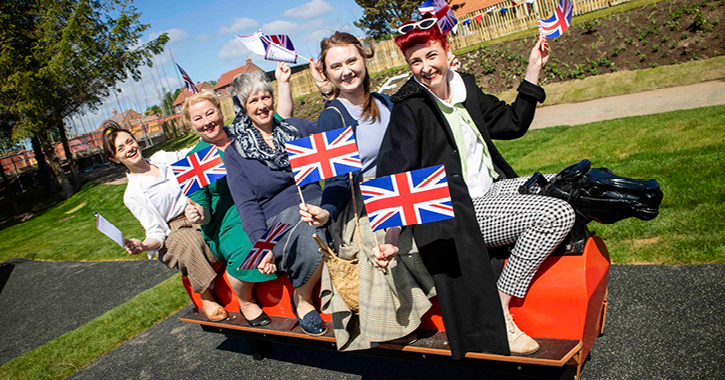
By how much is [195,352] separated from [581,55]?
13.4 m

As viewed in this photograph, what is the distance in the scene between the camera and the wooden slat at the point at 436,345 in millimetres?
2273

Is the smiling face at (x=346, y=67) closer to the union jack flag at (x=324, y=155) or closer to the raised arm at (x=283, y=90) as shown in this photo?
the union jack flag at (x=324, y=155)

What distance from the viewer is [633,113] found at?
902 cm

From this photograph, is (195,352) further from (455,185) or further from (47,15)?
(47,15)

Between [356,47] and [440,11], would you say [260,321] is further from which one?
[440,11]

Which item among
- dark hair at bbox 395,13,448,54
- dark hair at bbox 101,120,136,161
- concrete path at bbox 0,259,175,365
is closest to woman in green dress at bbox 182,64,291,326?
dark hair at bbox 101,120,136,161

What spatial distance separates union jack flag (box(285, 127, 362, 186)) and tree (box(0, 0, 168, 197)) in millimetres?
17743

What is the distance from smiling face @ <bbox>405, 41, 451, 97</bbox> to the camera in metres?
2.62

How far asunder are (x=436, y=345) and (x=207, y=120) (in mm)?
2535

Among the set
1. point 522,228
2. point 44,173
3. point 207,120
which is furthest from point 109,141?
point 44,173

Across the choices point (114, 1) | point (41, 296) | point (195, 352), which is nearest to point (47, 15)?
point (114, 1)

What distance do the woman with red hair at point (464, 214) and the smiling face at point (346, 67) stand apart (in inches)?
16.1

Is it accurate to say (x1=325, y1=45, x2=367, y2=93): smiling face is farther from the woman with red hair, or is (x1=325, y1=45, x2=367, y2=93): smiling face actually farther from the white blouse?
the white blouse

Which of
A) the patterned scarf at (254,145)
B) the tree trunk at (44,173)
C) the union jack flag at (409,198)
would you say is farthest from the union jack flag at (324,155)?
the tree trunk at (44,173)
